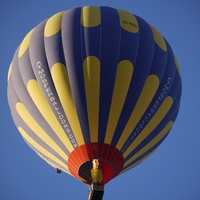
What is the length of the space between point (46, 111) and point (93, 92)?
1.28 metres

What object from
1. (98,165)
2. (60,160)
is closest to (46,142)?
(60,160)

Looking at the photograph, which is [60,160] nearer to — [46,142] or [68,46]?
[46,142]

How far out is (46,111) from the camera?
15.4m

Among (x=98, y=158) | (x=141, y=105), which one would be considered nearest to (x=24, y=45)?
(x=141, y=105)

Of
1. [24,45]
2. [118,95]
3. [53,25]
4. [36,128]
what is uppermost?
[53,25]

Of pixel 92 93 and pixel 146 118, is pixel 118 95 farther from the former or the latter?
pixel 146 118

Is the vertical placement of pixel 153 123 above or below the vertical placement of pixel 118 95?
below

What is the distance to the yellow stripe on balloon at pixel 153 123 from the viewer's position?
51.4 ft

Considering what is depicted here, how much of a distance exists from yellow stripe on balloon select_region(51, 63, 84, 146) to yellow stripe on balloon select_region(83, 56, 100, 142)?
0.32 m

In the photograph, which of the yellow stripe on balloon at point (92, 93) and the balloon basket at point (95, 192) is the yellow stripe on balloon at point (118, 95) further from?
the balloon basket at point (95, 192)

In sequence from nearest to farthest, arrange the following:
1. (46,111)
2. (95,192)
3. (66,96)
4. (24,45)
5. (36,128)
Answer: (95,192)
(66,96)
(46,111)
(36,128)
(24,45)

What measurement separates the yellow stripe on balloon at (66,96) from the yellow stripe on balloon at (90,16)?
138 cm

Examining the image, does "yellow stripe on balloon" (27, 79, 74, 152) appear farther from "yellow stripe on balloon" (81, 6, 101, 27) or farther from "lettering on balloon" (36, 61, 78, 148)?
"yellow stripe on balloon" (81, 6, 101, 27)

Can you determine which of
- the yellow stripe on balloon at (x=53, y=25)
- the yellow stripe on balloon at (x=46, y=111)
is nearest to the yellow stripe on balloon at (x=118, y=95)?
the yellow stripe on balloon at (x=46, y=111)
